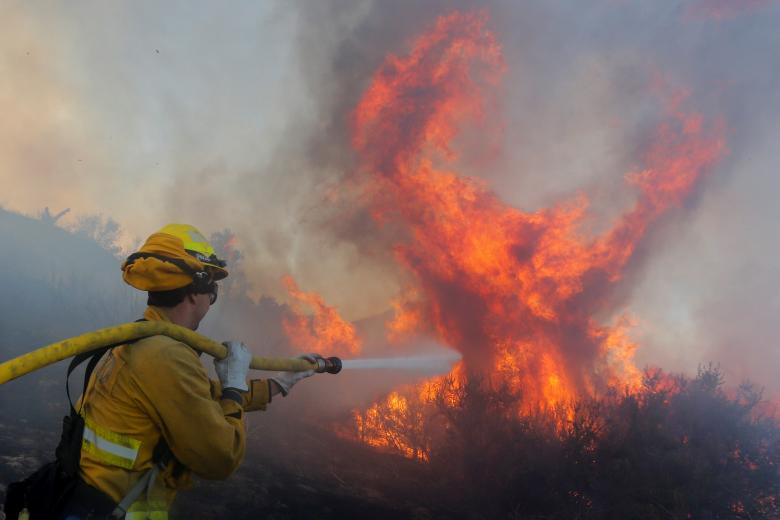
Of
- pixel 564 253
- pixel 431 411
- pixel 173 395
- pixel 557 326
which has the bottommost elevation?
pixel 173 395

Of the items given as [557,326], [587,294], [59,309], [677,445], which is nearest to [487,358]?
[557,326]

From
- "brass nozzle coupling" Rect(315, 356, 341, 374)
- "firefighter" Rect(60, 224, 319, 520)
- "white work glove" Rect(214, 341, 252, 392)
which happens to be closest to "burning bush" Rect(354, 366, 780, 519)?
"brass nozzle coupling" Rect(315, 356, 341, 374)

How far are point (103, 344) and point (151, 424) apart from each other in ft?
1.50

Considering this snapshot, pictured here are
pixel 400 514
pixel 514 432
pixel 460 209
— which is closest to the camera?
pixel 400 514

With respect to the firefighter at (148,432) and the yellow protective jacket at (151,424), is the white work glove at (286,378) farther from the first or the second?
the yellow protective jacket at (151,424)

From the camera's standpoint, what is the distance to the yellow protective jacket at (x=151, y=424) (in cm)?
199

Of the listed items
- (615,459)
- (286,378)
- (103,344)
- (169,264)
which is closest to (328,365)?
(286,378)

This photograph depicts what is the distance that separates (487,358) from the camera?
13.4 metres

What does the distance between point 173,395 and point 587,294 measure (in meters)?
13.3

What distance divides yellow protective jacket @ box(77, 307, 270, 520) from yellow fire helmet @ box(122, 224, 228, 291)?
0.38m

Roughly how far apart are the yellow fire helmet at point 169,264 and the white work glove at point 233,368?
0.43 m

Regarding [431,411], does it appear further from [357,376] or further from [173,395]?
[173,395]

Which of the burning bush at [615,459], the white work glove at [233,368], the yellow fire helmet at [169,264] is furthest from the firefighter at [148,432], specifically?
the burning bush at [615,459]

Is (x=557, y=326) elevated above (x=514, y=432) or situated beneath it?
elevated above
